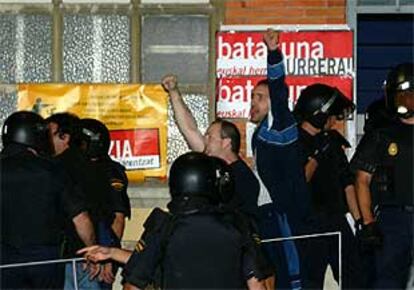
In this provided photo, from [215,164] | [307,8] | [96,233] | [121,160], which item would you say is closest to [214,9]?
[307,8]

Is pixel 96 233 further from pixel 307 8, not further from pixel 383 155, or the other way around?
pixel 307 8

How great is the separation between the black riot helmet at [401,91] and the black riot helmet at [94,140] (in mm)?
2079

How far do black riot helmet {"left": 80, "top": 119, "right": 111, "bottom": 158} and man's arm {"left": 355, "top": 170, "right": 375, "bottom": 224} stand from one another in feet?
6.35

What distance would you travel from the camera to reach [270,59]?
839 cm

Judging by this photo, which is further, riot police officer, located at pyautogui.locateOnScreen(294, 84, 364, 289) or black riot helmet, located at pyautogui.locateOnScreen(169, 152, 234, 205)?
riot police officer, located at pyautogui.locateOnScreen(294, 84, 364, 289)

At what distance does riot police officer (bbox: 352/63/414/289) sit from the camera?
8562 mm

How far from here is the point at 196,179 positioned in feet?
21.0

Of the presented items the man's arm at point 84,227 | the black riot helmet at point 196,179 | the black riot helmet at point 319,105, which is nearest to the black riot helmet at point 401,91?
the black riot helmet at point 319,105

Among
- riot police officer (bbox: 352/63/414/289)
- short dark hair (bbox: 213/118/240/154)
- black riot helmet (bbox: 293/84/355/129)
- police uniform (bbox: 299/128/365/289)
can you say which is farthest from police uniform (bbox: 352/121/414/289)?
short dark hair (bbox: 213/118/240/154)

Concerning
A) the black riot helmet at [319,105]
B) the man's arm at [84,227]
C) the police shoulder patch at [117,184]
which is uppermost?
the black riot helmet at [319,105]

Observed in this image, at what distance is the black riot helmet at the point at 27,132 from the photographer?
8.34 metres

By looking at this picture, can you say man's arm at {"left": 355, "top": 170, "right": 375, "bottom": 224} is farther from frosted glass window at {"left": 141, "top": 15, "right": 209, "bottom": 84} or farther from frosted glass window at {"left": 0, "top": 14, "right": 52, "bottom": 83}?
frosted glass window at {"left": 0, "top": 14, "right": 52, "bottom": 83}

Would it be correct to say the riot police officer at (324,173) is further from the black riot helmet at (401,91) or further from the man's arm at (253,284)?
the man's arm at (253,284)

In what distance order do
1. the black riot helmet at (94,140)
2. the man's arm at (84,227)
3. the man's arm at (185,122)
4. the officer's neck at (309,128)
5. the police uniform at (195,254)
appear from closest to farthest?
1. the police uniform at (195,254)
2. the man's arm at (84,227)
3. the man's arm at (185,122)
4. the officer's neck at (309,128)
5. the black riot helmet at (94,140)
